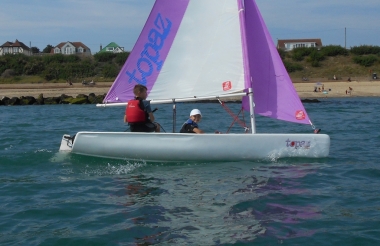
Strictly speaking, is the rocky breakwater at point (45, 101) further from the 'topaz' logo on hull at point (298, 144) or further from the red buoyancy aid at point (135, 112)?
the 'topaz' logo on hull at point (298, 144)

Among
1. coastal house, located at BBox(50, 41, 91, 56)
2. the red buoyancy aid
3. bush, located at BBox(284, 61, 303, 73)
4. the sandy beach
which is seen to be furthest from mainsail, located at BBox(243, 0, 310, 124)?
coastal house, located at BBox(50, 41, 91, 56)

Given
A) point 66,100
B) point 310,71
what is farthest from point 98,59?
point 66,100

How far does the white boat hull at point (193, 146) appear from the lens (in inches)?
341

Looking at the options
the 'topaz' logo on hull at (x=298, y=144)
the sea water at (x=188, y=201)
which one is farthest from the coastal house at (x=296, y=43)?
the 'topaz' logo on hull at (x=298, y=144)

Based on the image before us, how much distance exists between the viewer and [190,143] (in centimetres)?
868

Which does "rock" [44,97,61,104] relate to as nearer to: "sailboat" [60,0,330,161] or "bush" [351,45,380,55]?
"sailboat" [60,0,330,161]

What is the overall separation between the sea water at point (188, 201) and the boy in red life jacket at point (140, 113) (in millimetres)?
587

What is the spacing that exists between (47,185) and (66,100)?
23772 mm

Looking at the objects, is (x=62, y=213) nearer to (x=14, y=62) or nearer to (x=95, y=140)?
(x=95, y=140)

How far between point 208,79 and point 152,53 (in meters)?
1.10

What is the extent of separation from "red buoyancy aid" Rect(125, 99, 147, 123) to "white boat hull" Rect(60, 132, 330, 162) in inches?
11.6

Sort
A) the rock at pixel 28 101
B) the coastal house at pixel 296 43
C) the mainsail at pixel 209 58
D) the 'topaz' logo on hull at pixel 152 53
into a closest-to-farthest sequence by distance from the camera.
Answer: the mainsail at pixel 209 58 < the 'topaz' logo on hull at pixel 152 53 < the rock at pixel 28 101 < the coastal house at pixel 296 43

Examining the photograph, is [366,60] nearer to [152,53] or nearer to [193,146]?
[152,53]

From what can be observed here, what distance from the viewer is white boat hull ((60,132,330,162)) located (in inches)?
341
